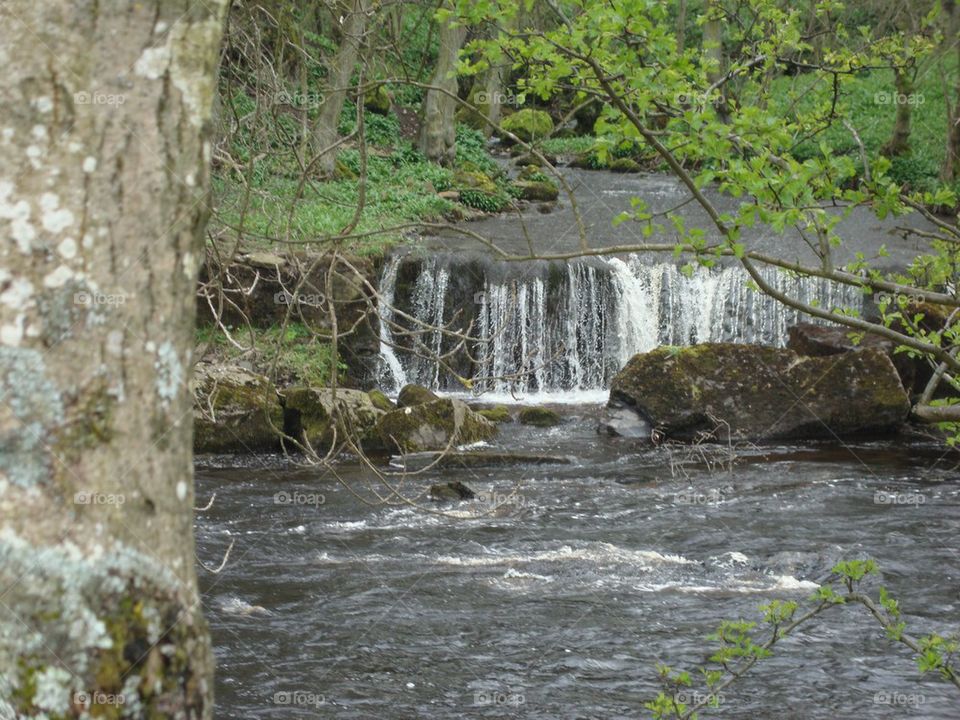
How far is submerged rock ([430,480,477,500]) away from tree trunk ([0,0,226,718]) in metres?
8.56

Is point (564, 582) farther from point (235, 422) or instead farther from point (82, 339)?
point (82, 339)

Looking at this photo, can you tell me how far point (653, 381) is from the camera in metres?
13.7

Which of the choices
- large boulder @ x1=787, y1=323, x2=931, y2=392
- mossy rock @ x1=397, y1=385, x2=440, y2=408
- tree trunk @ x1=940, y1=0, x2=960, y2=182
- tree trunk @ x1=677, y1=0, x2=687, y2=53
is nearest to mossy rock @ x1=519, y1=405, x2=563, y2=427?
mossy rock @ x1=397, y1=385, x2=440, y2=408

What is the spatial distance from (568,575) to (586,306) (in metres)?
9.18

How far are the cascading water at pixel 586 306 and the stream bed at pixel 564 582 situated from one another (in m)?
4.61

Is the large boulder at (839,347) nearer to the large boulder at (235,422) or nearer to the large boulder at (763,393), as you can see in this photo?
the large boulder at (763,393)

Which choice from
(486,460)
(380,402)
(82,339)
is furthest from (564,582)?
(82,339)

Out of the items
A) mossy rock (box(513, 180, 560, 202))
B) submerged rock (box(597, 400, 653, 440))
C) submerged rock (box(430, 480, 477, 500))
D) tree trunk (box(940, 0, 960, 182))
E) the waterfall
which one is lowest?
submerged rock (box(430, 480, 477, 500))

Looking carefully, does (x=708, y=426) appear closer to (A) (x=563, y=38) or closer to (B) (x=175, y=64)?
(A) (x=563, y=38)

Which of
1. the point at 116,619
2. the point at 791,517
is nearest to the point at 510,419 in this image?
the point at 791,517

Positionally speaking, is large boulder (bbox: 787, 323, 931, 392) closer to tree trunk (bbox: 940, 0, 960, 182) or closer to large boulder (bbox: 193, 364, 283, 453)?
large boulder (bbox: 193, 364, 283, 453)

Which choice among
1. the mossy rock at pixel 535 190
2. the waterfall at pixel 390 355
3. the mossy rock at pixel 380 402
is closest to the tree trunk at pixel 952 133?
the mossy rock at pixel 535 190

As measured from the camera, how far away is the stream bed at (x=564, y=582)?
20.7ft

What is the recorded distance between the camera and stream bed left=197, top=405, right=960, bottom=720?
631 cm
